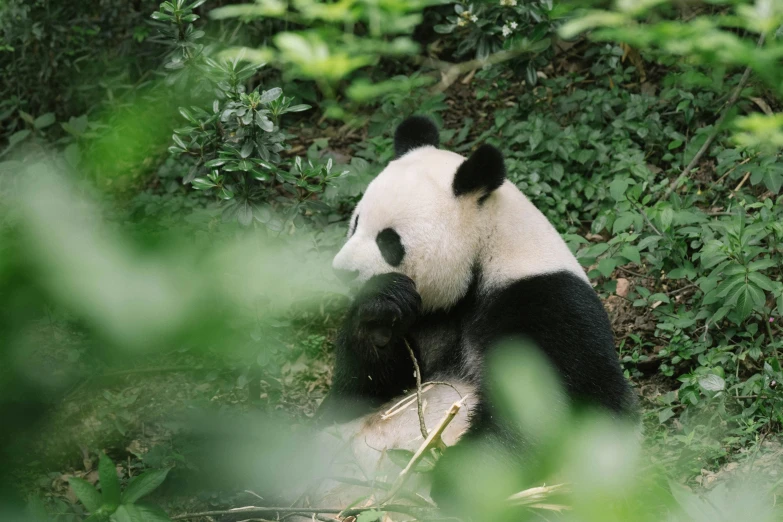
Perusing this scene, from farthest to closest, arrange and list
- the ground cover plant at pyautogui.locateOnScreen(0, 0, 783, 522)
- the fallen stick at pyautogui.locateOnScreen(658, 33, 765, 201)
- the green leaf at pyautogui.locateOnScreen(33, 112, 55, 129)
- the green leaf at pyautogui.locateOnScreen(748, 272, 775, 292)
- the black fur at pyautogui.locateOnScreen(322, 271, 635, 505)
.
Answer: the green leaf at pyautogui.locateOnScreen(33, 112, 55, 129), the fallen stick at pyautogui.locateOnScreen(658, 33, 765, 201), the green leaf at pyautogui.locateOnScreen(748, 272, 775, 292), the black fur at pyautogui.locateOnScreen(322, 271, 635, 505), the ground cover plant at pyautogui.locateOnScreen(0, 0, 783, 522)

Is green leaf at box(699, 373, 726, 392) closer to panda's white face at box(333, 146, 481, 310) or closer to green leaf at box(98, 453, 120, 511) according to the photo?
panda's white face at box(333, 146, 481, 310)

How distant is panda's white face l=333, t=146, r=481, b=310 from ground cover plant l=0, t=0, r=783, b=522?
0.28 meters

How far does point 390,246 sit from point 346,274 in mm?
219

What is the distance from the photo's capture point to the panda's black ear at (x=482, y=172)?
3.15 m

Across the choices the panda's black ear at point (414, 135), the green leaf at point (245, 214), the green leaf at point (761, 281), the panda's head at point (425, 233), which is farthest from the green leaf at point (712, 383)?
the green leaf at point (245, 214)

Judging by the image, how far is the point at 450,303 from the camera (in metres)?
3.37

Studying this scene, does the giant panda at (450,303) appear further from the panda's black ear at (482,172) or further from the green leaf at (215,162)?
the green leaf at (215,162)

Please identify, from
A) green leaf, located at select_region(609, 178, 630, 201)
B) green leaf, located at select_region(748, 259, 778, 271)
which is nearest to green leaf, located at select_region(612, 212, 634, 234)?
green leaf, located at select_region(609, 178, 630, 201)

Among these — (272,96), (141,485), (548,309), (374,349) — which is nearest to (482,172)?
(548,309)

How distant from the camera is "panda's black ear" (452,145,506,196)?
10.3 feet

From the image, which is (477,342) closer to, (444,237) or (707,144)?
(444,237)

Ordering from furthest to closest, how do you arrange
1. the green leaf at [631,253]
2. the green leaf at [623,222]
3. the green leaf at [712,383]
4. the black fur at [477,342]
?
the green leaf at [623,222]
the green leaf at [631,253]
the green leaf at [712,383]
the black fur at [477,342]

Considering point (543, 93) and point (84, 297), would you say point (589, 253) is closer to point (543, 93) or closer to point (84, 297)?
point (543, 93)

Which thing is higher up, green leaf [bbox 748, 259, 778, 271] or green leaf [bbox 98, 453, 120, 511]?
green leaf [bbox 98, 453, 120, 511]
